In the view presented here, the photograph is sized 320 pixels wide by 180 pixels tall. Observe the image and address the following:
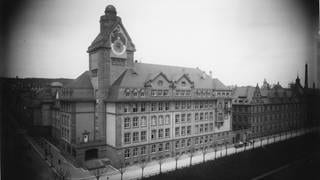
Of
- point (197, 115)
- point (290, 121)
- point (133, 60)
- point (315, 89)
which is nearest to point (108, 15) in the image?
point (133, 60)

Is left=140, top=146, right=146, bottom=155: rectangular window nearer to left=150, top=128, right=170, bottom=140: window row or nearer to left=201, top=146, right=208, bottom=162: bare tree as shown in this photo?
left=150, top=128, right=170, bottom=140: window row

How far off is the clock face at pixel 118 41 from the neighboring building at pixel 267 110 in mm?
8209

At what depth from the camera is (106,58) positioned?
9391 millimetres

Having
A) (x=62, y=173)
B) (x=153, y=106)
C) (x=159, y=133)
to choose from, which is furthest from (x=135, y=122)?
(x=62, y=173)

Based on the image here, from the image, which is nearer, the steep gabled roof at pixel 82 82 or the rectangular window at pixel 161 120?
the steep gabled roof at pixel 82 82

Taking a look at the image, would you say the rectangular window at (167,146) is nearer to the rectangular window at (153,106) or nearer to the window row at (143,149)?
the window row at (143,149)

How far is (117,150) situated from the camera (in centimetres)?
975

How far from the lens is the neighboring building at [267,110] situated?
14.6 m

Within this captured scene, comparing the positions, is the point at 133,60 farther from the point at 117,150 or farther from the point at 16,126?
the point at 16,126

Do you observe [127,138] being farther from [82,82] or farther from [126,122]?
[82,82]

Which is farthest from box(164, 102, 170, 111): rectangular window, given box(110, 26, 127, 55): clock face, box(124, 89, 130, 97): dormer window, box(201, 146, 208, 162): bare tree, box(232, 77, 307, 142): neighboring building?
box(232, 77, 307, 142): neighboring building

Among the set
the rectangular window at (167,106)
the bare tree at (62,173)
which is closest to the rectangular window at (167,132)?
the rectangular window at (167,106)

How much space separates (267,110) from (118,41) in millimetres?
11725

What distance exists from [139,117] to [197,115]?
319 cm
